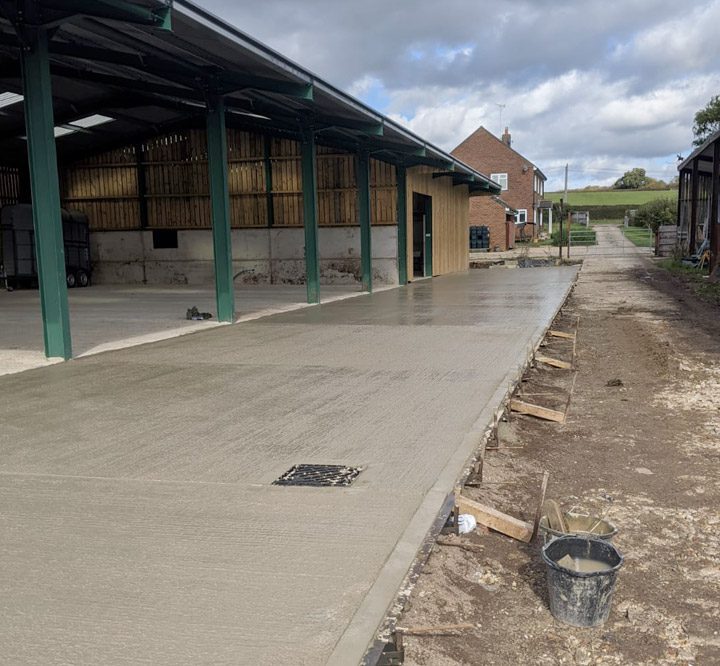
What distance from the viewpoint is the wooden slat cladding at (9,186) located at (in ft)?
80.3

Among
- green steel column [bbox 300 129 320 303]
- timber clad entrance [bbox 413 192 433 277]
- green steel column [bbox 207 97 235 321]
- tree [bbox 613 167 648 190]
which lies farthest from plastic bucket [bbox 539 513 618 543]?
tree [bbox 613 167 648 190]

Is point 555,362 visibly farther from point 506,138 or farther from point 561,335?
point 506,138

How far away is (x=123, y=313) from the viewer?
14898 millimetres

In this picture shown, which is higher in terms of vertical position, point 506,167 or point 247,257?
point 506,167

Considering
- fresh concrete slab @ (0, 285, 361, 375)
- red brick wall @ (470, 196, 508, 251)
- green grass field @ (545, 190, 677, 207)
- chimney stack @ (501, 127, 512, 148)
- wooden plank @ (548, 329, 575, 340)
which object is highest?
chimney stack @ (501, 127, 512, 148)

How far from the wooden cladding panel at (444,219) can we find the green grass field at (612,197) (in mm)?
61275

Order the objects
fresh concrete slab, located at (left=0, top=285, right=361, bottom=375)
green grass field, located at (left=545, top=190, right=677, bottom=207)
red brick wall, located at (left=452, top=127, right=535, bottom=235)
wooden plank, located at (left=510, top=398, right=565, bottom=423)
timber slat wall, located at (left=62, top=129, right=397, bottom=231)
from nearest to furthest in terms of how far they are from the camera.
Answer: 1. wooden plank, located at (left=510, top=398, right=565, bottom=423)
2. fresh concrete slab, located at (left=0, top=285, right=361, bottom=375)
3. timber slat wall, located at (left=62, top=129, right=397, bottom=231)
4. red brick wall, located at (left=452, top=127, right=535, bottom=235)
5. green grass field, located at (left=545, top=190, right=677, bottom=207)

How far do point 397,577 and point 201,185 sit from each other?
23.2 m

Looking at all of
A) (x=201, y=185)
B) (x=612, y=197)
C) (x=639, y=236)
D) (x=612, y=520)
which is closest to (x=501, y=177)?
(x=639, y=236)

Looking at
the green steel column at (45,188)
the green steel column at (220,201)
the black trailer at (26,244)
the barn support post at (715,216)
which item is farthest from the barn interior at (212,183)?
the barn support post at (715,216)

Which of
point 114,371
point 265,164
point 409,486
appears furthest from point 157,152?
point 409,486

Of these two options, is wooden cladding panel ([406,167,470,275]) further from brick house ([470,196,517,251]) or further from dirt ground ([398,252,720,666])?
brick house ([470,196,517,251])

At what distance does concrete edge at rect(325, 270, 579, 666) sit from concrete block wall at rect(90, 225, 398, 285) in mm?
18912

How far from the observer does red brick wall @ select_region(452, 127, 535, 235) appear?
59844 millimetres
